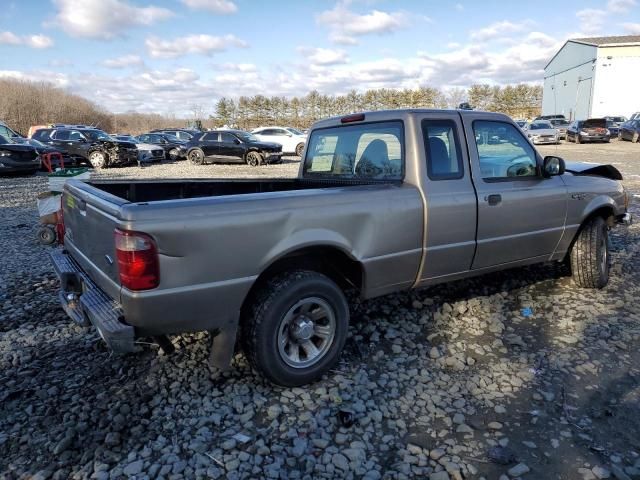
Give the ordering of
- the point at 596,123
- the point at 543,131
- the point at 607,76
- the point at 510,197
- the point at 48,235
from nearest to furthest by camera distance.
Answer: the point at 510,197
the point at 48,235
the point at 543,131
the point at 596,123
the point at 607,76

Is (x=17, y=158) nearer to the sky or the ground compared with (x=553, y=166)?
nearer to the ground

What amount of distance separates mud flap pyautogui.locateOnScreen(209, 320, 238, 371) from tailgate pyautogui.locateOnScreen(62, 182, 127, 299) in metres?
0.64

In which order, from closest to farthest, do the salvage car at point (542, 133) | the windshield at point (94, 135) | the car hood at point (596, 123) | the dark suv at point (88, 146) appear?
the dark suv at point (88, 146), the windshield at point (94, 135), the salvage car at point (542, 133), the car hood at point (596, 123)

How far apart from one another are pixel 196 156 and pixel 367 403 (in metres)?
20.7

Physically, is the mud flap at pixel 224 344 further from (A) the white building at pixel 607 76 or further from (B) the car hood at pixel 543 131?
(A) the white building at pixel 607 76

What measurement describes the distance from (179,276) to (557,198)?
11.7 feet

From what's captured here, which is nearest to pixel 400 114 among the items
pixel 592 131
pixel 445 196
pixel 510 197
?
Answer: pixel 445 196

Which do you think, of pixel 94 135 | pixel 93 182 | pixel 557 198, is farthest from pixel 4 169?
pixel 557 198

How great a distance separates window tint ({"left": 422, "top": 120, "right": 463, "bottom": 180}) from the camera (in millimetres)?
3719

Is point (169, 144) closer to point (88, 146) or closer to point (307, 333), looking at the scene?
A: point (88, 146)

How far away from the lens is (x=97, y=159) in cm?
1948

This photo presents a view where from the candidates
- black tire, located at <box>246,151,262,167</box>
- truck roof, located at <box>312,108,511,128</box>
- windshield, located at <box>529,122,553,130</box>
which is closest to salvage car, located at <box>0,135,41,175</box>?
black tire, located at <box>246,151,262,167</box>

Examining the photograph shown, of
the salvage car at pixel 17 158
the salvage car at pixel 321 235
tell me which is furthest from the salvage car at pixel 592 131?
the salvage car at pixel 17 158

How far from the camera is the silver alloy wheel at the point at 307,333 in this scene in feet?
10.3
